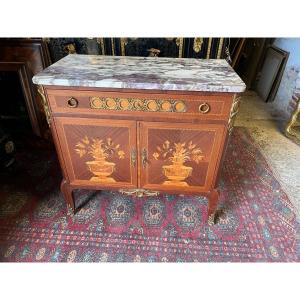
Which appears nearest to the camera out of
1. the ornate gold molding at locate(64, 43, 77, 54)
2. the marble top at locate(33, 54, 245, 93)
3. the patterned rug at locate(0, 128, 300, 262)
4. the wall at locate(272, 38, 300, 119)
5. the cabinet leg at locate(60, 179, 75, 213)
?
the marble top at locate(33, 54, 245, 93)

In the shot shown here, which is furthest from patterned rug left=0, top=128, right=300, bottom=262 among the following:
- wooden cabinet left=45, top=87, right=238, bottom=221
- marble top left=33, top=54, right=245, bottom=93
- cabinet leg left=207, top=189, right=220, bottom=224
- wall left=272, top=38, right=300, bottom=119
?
wall left=272, top=38, right=300, bottom=119

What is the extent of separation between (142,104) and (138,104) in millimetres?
20

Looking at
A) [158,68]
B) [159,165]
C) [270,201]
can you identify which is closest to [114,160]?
[159,165]

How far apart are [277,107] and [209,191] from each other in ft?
8.05

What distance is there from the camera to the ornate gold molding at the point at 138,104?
116cm

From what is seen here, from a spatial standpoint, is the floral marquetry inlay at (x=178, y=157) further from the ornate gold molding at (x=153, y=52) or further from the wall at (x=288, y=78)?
the wall at (x=288, y=78)

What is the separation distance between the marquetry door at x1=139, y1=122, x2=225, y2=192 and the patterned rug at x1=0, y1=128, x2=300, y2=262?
1.00ft

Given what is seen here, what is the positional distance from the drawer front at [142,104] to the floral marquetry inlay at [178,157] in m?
0.19

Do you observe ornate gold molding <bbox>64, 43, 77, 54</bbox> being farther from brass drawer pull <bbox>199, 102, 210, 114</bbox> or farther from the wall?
the wall

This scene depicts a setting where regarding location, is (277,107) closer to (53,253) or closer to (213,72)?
(213,72)

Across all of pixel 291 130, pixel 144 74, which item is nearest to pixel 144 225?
pixel 144 74

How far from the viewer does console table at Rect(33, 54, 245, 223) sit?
113cm

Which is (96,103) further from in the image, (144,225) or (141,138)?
(144,225)

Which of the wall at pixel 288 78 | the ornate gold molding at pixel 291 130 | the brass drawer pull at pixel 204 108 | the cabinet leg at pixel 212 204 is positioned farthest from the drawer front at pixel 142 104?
the wall at pixel 288 78
